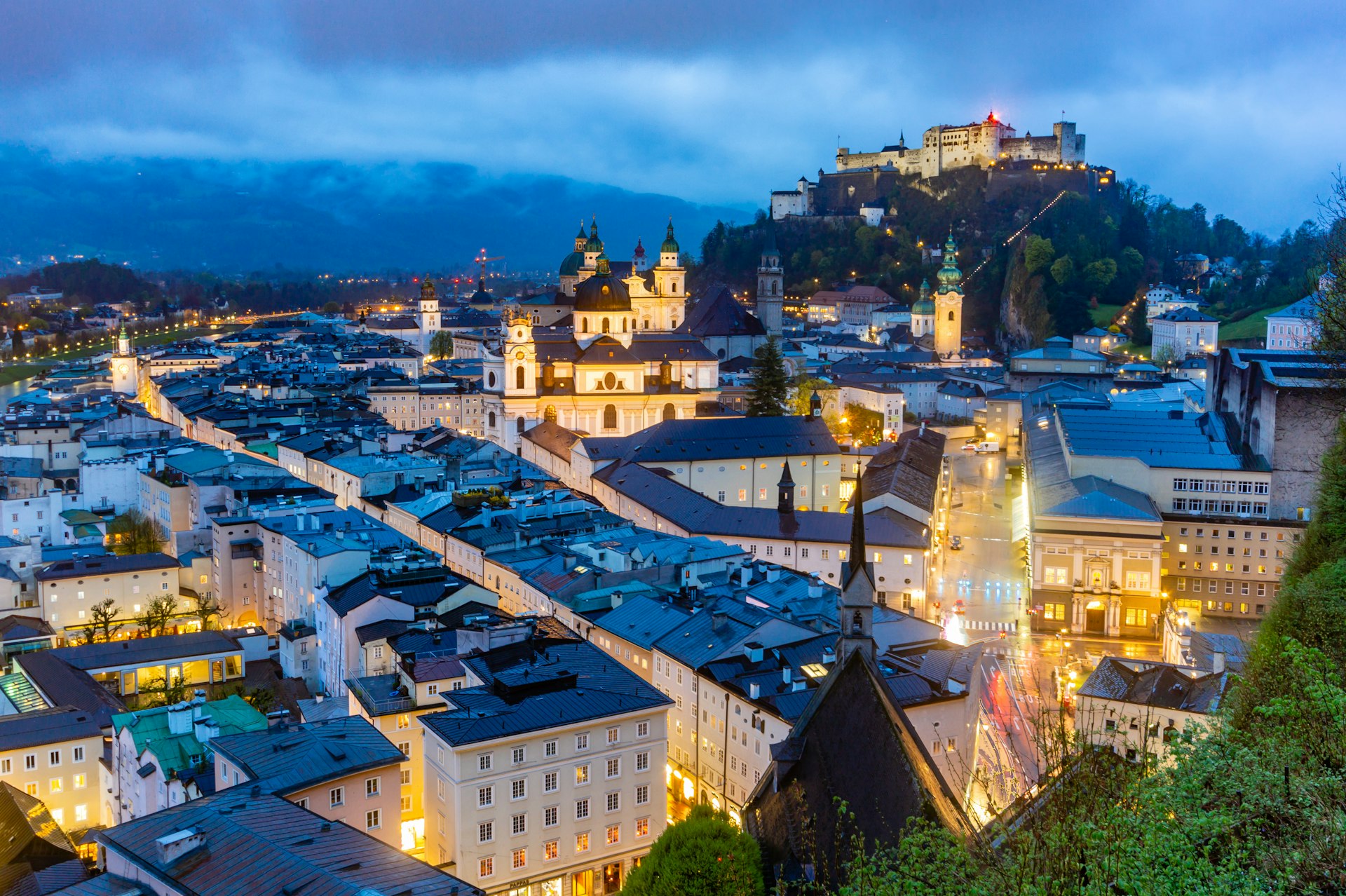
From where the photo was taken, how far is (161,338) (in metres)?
119

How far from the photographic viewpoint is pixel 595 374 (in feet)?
171

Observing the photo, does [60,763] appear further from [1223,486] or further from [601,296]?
[601,296]

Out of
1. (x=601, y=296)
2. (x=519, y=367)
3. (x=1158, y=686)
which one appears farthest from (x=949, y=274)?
(x=1158, y=686)

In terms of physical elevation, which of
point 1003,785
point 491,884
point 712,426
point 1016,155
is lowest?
point 491,884

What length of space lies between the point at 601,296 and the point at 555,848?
4366 cm

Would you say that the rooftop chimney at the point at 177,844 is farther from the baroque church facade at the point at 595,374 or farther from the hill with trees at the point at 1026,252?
the hill with trees at the point at 1026,252

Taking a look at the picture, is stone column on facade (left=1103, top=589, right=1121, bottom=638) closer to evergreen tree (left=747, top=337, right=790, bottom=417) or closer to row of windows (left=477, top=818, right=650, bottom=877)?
row of windows (left=477, top=818, right=650, bottom=877)

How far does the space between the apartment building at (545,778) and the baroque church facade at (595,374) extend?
3115 cm

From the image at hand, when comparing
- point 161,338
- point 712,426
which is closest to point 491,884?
point 712,426

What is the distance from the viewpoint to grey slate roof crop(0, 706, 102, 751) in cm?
2064

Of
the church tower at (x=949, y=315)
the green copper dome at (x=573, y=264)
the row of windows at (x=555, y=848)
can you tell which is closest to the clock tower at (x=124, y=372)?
the green copper dome at (x=573, y=264)

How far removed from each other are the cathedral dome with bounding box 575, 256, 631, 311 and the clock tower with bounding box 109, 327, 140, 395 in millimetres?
30677

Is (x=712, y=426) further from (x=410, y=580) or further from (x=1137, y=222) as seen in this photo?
(x=1137, y=222)

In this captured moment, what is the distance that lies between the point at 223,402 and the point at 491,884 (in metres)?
43.5
